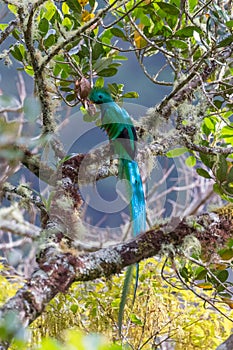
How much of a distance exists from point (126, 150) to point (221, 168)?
26 centimetres

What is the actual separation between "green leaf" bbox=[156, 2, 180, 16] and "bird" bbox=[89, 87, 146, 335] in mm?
288

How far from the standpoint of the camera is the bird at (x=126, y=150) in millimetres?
1353

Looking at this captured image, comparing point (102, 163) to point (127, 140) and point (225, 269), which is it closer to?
point (127, 140)

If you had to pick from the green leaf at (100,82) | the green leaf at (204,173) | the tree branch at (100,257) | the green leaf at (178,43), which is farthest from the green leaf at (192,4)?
the tree branch at (100,257)

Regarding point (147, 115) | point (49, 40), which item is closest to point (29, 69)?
point (49, 40)

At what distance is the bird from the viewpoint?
1353 millimetres

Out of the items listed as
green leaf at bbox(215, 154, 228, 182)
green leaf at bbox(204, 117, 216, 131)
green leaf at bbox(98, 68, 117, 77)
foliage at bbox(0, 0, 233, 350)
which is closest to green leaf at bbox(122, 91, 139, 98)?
foliage at bbox(0, 0, 233, 350)

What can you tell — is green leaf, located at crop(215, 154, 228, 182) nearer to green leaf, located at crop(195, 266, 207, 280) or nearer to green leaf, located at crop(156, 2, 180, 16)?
green leaf, located at crop(195, 266, 207, 280)

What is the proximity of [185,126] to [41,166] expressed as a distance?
1.43ft

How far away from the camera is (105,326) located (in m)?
1.70

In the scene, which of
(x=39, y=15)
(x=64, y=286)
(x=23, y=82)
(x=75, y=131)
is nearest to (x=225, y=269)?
(x=75, y=131)

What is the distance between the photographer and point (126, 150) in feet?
4.83

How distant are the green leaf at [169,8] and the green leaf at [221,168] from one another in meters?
0.40

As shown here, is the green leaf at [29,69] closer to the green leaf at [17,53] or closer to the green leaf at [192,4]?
the green leaf at [17,53]
